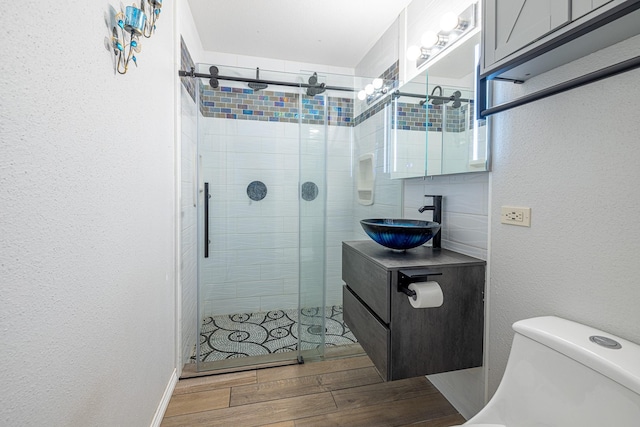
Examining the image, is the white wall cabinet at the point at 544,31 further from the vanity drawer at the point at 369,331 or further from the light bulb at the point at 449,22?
the vanity drawer at the point at 369,331

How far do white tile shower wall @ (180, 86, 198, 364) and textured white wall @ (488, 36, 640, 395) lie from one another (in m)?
1.89

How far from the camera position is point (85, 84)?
85 centimetres

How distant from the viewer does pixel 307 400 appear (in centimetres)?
173

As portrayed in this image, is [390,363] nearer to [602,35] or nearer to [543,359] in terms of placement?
[543,359]

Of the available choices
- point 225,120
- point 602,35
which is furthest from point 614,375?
point 225,120

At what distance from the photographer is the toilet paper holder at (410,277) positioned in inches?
50.9

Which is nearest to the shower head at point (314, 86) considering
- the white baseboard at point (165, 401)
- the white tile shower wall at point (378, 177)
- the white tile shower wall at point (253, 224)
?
the white tile shower wall at point (378, 177)

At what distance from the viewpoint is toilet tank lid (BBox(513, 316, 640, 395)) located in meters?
0.75

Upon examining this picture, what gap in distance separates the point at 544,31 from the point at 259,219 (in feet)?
7.81

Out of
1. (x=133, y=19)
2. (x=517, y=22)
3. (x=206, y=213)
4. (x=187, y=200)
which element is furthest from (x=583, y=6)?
(x=206, y=213)

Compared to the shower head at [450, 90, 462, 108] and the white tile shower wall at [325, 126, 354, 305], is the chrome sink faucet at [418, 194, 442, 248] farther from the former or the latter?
the white tile shower wall at [325, 126, 354, 305]

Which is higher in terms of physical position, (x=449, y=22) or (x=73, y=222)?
(x=449, y=22)

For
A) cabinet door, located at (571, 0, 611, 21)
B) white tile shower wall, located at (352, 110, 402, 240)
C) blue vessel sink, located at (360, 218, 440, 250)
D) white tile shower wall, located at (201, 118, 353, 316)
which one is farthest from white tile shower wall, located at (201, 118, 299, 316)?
cabinet door, located at (571, 0, 611, 21)

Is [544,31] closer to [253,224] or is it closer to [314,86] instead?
[314,86]
